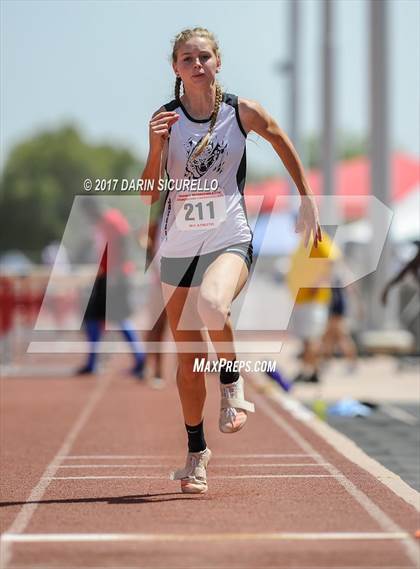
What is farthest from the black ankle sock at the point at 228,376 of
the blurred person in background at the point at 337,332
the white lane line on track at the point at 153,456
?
the blurred person in background at the point at 337,332

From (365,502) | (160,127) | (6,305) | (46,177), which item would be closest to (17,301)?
(6,305)

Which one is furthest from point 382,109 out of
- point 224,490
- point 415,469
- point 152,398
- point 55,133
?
point 55,133

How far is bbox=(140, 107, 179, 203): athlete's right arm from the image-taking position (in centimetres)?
705

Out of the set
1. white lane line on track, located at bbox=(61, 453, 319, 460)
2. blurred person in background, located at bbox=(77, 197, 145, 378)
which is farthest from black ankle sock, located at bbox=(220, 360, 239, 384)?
blurred person in background, located at bbox=(77, 197, 145, 378)

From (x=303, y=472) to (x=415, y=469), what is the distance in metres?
0.93

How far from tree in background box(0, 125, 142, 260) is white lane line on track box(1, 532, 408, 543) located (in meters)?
94.8

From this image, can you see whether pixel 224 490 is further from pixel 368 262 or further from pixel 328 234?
pixel 368 262

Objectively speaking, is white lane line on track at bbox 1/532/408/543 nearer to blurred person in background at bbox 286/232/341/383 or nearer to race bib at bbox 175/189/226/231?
race bib at bbox 175/189/226/231

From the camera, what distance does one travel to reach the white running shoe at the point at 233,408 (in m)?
7.08

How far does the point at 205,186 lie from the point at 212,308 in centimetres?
64

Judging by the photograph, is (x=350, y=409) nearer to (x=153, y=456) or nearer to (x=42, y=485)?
(x=153, y=456)

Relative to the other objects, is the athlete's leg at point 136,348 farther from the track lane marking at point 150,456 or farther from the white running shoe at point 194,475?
the white running shoe at point 194,475

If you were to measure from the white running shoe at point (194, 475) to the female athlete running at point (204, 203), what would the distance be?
1.0 inches

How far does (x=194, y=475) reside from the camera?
24.8 ft
